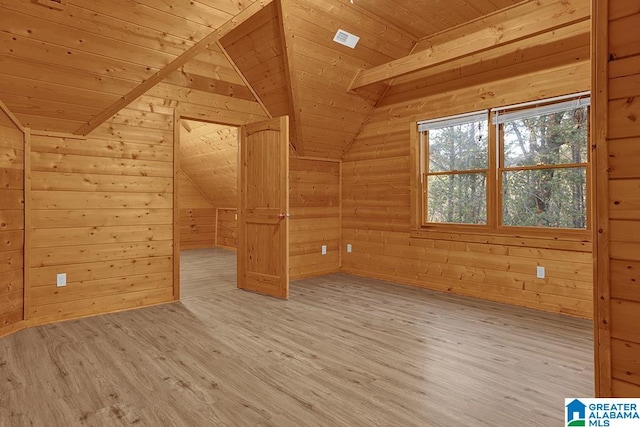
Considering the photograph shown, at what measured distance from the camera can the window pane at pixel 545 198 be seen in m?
3.50

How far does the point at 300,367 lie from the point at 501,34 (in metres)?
3.19

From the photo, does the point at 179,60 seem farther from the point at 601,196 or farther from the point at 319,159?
the point at 601,196

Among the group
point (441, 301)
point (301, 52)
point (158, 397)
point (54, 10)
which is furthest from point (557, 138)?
point (54, 10)

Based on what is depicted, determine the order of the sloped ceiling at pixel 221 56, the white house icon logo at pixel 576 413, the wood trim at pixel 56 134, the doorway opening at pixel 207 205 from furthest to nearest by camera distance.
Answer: the doorway opening at pixel 207 205
the wood trim at pixel 56 134
the sloped ceiling at pixel 221 56
the white house icon logo at pixel 576 413

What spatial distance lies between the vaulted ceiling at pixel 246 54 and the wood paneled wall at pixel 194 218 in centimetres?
423

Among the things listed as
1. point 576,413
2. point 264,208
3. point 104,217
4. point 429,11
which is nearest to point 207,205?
point 264,208

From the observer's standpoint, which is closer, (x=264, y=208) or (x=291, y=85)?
(x=291, y=85)

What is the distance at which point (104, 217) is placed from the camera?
357 centimetres

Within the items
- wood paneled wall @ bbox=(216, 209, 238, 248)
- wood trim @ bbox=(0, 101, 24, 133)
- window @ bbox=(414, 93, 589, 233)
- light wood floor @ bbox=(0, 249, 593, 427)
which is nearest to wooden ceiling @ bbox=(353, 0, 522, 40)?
window @ bbox=(414, 93, 589, 233)

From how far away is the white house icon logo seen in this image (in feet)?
5.74

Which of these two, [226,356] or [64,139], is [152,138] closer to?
[64,139]
